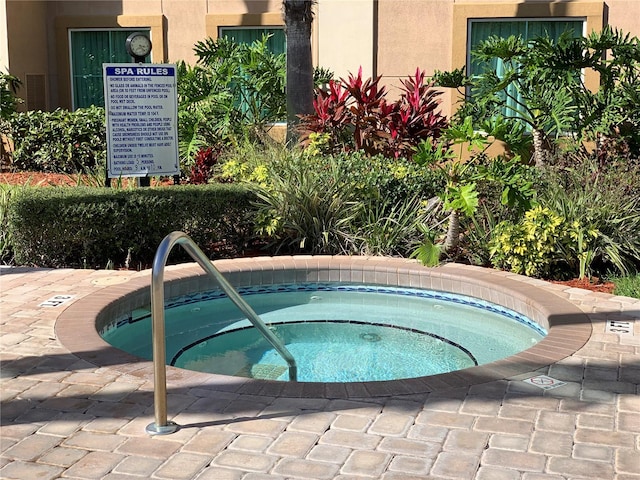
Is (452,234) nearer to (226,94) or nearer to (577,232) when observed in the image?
(577,232)

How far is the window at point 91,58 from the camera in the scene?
14.5 m

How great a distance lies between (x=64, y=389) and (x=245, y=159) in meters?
5.72

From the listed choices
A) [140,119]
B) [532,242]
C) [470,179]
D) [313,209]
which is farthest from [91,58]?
[532,242]

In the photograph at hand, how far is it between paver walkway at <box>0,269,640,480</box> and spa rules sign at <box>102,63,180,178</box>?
13.8 feet

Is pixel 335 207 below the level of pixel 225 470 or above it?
above

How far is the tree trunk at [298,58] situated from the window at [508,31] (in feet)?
11.3

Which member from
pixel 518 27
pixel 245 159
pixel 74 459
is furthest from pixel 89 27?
pixel 74 459

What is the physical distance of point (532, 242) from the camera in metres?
7.49

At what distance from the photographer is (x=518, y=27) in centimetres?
1284

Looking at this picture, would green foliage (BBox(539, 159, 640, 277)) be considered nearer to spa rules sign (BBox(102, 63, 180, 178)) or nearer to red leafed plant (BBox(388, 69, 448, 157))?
red leafed plant (BBox(388, 69, 448, 157))

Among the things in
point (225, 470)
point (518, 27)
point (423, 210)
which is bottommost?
point (225, 470)

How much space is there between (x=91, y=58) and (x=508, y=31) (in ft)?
24.8

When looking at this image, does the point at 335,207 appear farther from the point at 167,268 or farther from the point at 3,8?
the point at 3,8

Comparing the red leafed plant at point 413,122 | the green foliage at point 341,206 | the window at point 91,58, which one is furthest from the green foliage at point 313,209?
the window at point 91,58
